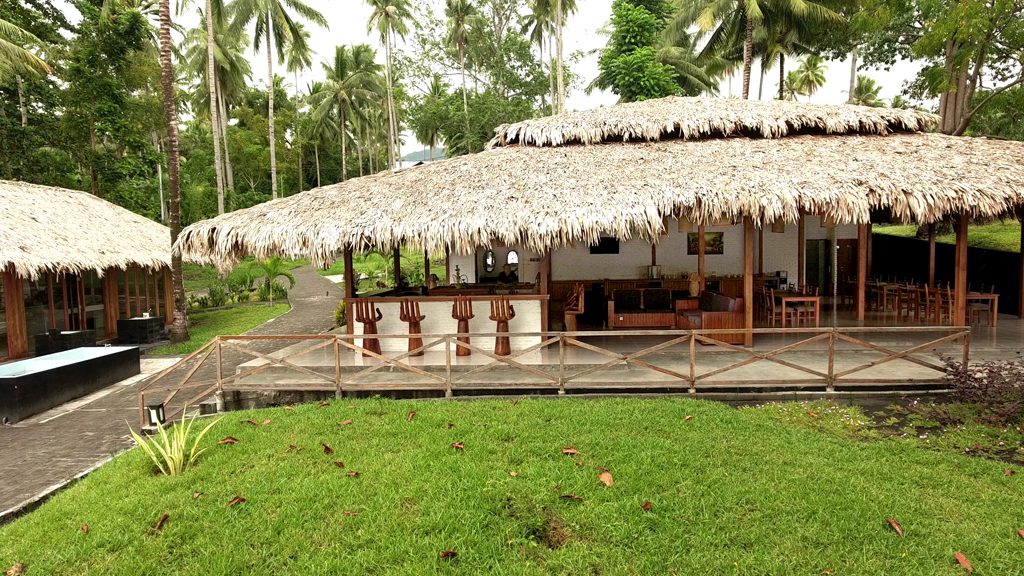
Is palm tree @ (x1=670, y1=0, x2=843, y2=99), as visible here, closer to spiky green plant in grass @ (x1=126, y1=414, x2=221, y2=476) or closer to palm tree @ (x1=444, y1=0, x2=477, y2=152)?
palm tree @ (x1=444, y1=0, x2=477, y2=152)

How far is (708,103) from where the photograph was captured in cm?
1084

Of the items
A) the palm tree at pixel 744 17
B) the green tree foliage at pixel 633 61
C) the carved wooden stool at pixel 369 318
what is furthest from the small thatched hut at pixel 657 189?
the green tree foliage at pixel 633 61

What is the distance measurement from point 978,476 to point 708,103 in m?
8.22

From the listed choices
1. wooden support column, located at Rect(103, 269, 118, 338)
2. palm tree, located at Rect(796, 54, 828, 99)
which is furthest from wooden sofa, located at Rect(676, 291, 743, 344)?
palm tree, located at Rect(796, 54, 828, 99)

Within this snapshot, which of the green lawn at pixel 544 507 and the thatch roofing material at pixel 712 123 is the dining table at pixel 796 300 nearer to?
the thatch roofing material at pixel 712 123

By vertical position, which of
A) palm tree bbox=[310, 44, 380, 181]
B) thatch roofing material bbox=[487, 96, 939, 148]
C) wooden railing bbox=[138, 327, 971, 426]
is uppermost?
palm tree bbox=[310, 44, 380, 181]

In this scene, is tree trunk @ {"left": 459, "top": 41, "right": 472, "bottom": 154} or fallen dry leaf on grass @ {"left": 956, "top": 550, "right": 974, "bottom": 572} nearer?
fallen dry leaf on grass @ {"left": 956, "top": 550, "right": 974, "bottom": 572}

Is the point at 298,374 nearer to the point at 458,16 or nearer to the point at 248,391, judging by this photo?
the point at 248,391

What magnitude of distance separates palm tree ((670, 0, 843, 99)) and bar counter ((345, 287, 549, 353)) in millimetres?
14475

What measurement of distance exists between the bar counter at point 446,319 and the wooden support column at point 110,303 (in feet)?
30.3

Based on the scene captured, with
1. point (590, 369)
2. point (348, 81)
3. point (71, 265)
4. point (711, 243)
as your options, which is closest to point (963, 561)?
point (590, 369)

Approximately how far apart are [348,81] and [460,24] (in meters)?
9.23

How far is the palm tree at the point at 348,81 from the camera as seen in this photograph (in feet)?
114

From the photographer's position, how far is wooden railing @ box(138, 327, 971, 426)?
6699 mm
